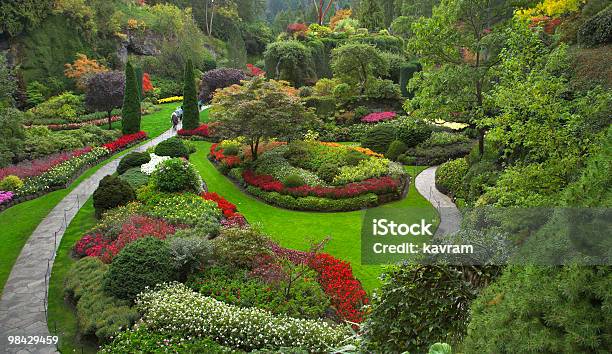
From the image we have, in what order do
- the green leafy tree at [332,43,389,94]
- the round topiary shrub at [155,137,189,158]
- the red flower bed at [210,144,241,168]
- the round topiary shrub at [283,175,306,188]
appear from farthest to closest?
the green leafy tree at [332,43,389,94] < the round topiary shrub at [155,137,189,158] < the red flower bed at [210,144,241,168] < the round topiary shrub at [283,175,306,188]

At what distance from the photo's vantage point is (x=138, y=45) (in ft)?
148

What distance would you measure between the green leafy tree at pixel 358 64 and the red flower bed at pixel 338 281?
868 inches

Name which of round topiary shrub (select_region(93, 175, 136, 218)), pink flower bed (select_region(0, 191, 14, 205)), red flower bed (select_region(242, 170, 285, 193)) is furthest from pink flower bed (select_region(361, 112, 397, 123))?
pink flower bed (select_region(0, 191, 14, 205))

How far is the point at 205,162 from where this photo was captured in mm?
22844

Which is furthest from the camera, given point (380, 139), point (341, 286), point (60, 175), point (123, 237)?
point (380, 139)

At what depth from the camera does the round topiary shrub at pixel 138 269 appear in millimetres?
9648

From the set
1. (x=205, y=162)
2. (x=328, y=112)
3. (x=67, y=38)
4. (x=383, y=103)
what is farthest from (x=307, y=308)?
(x=67, y=38)

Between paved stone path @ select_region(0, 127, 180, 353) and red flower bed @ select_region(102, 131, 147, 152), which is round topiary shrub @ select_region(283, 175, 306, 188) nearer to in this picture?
paved stone path @ select_region(0, 127, 180, 353)

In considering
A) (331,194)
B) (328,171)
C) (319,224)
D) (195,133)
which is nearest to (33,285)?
(319,224)

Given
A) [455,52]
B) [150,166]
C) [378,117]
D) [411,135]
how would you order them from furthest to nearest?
[378,117] → [411,135] → [150,166] → [455,52]

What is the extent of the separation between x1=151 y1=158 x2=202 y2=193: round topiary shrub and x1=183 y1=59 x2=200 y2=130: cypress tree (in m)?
12.2

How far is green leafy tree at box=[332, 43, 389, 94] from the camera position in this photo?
31.6m

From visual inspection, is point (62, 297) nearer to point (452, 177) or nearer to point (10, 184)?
point (10, 184)

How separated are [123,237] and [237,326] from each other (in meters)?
5.19
